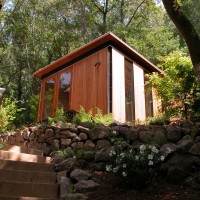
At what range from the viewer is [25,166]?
6625 millimetres

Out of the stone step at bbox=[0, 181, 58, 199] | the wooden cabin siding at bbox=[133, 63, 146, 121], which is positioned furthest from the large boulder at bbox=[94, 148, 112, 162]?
the wooden cabin siding at bbox=[133, 63, 146, 121]

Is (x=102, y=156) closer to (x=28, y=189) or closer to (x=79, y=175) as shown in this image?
(x=79, y=175)

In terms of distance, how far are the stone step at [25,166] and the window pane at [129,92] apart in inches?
200

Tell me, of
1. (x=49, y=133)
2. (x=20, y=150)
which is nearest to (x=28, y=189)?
(x=20, y=150)

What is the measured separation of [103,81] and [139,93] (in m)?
1.89

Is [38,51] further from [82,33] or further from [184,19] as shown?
[184,19]

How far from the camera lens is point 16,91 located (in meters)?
27.7

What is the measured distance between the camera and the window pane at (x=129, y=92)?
37.7 feet

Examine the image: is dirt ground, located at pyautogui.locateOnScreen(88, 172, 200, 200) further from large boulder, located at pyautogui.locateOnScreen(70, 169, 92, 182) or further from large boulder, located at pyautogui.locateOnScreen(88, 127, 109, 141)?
large boulder, located at pyautogui.locateOnScreen(88, 127, 109, 141)

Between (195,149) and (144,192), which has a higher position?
(195,149)

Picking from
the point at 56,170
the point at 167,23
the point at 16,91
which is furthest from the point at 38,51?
the point at 56,170

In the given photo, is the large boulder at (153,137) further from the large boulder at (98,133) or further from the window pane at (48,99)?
the window pane at (48,99)

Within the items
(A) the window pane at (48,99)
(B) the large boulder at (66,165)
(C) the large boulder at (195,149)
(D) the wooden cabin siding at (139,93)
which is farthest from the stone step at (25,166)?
(A) the window pane at (48,99)

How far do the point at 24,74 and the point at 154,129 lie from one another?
21.2 metres
